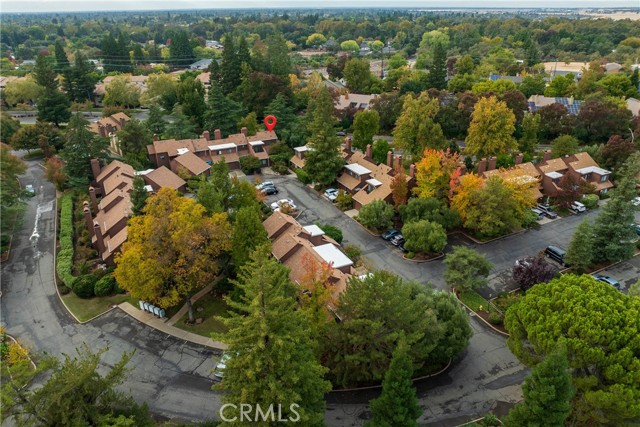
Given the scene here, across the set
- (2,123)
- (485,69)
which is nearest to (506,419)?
(2,123)

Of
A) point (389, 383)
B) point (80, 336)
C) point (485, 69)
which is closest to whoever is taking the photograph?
point (389, 383)

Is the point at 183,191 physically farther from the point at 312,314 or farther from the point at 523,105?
the point at 523,105

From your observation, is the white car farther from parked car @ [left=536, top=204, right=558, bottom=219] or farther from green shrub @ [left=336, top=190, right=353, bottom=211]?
parked car @ [left=536, top=204, right=558, bottom=219]

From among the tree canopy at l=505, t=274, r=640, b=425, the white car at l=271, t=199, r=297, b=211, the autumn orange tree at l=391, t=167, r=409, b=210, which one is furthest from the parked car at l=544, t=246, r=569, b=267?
A: the white car at l=271, t=199, r=297, b=211

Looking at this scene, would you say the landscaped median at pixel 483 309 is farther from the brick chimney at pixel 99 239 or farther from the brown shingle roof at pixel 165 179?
the brown shingle roof at pixel 165 179

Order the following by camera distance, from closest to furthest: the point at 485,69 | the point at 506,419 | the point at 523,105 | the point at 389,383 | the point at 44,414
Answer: the point at 44,414 < the point at 389,383 < the point at 506,419 < the point at 523,105 < the point at 485,69

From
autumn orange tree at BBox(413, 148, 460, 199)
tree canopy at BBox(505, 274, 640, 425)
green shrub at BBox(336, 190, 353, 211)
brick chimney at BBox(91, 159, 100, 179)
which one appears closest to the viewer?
tree canopy at BBox(505, 274, 640, 425)
